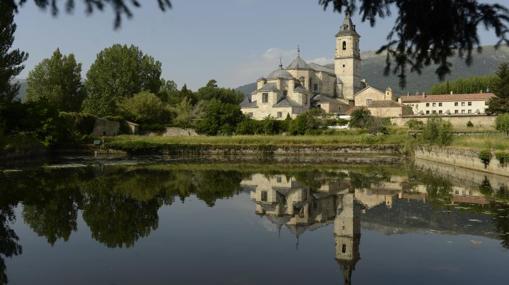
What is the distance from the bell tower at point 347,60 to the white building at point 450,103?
27.2 ft

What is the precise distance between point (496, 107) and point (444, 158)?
27.1m

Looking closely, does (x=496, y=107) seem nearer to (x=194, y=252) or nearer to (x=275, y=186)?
(x=275, y=186)

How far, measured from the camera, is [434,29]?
16.3 feet

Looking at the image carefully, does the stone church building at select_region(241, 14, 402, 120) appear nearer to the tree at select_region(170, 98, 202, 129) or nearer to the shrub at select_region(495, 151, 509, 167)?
the tree at select_region(170, 98, 202, 129)

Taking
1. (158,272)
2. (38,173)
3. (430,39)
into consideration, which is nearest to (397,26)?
(430,39)

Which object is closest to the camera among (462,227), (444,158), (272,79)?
(462,227)

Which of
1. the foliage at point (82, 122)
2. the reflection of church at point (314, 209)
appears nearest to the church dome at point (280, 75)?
the foliage at point (82, 122)

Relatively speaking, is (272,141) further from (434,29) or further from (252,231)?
(434,29)

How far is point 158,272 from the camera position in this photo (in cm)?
798

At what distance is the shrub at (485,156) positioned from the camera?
23.0 meters

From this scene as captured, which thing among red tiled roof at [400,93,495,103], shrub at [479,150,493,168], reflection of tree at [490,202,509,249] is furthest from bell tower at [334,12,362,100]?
reflection of tree at [490,202,509,249]

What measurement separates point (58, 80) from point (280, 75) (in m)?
27.6

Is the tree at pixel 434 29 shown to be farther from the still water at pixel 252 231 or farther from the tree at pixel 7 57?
the tree at pixel 7 57

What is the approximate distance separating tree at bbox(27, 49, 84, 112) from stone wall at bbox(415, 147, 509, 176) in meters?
39.7
